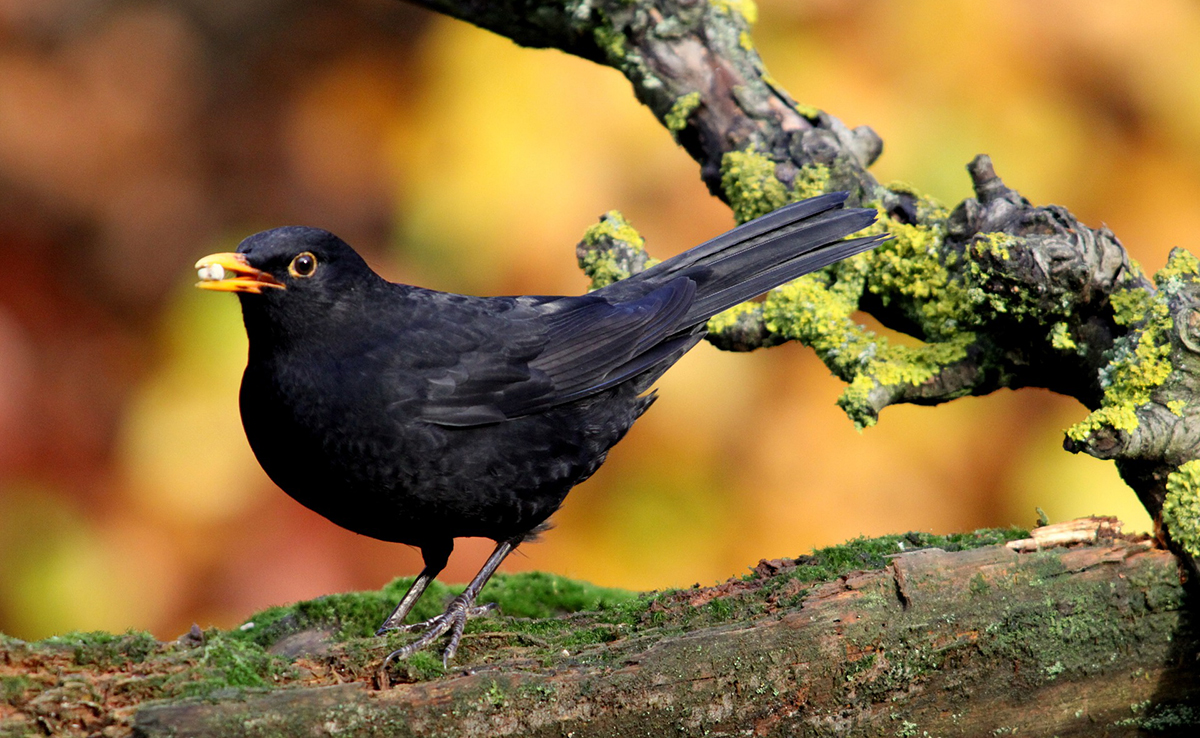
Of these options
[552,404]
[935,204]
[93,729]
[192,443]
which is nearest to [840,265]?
[935,204]

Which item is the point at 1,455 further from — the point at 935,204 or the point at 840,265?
the point at 935,204

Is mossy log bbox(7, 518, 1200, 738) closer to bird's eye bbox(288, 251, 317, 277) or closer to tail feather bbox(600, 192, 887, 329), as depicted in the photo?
tail feather bbox(600, 192, 887, 329)

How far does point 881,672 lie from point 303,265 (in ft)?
6.73

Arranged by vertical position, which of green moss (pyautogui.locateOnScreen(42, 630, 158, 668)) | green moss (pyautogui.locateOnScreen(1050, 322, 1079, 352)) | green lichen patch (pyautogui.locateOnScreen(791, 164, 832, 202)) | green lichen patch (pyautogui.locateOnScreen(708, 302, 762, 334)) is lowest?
green moss (pyautogui.locateOnScreen(42, 630, 158, 668))

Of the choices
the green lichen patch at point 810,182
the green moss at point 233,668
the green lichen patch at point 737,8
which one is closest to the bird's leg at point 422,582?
the green moss at point 233,668

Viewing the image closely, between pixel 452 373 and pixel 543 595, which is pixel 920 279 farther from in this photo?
pixel 543 595

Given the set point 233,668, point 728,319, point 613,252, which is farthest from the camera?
point 613,252

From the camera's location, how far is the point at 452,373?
3.38 metres

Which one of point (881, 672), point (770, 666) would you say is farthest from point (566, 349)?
point (881, 672)

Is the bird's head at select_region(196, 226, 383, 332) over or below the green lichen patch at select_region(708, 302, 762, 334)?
over

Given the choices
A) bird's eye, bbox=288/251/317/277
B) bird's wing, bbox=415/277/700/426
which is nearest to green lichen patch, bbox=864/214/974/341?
bird's wing, bbox=415/277/700/426

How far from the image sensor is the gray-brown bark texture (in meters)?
3.06

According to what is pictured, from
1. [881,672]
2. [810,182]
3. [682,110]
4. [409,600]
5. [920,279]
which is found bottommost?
[881,672]

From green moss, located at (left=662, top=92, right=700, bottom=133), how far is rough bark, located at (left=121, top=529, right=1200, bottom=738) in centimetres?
187
